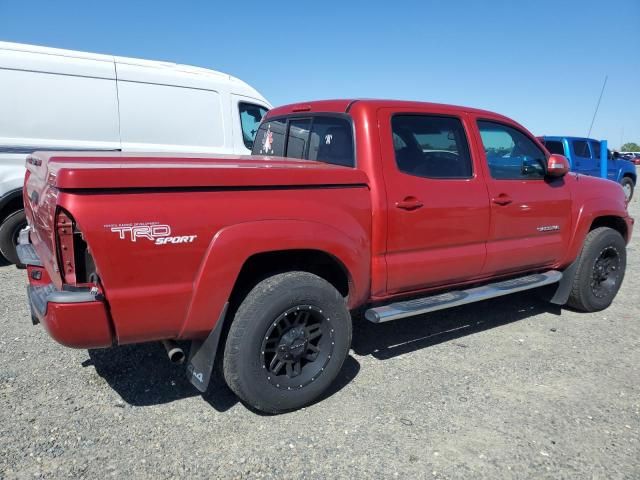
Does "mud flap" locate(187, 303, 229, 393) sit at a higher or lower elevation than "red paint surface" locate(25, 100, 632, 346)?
lower

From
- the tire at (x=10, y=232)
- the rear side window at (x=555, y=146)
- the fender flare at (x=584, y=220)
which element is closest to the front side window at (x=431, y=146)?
the fender flare at (x=584, y=220)

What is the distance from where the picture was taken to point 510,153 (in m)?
4.20

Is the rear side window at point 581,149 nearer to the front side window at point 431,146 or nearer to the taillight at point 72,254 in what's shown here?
the front side window at point 431,146

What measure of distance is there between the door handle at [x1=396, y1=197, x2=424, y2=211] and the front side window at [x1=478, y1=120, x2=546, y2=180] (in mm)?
924

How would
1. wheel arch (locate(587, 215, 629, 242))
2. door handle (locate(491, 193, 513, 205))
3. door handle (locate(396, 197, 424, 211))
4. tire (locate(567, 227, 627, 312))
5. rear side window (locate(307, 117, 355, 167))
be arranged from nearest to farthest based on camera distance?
door handle (locate(396, 197, 424, 211)) → rear side window (locate(307, 117, 355, 167)) → door handle (locate(491, 193, 513, 205)) → tire (locate(567, 227, 627, 312)) → wheel arch (locate(587, 215, 629, 242))

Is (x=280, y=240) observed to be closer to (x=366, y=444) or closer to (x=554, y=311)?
(x=366, y=444)

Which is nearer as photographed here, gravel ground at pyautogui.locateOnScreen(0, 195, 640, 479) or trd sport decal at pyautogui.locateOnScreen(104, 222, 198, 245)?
trd sport decal at pyautogui.locateOnScreen(104, 222, 198, 245)

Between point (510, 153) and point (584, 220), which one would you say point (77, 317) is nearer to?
point (510, 153)

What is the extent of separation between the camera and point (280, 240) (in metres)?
2.72

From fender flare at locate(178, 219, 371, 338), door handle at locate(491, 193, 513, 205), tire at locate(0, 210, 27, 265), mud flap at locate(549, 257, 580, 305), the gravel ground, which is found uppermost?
door handle at locate(491, 193, 513, 205)

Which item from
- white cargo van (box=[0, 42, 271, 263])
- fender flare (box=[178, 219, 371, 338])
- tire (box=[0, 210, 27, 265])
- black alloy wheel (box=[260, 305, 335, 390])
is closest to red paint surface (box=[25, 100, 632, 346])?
fender flare (box=[178, 219, 371, 338])

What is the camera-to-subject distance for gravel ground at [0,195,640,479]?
99.3 inches

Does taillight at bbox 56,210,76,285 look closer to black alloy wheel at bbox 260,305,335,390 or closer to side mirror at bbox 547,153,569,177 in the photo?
black alloy wheel at bbox 260,305,335,390

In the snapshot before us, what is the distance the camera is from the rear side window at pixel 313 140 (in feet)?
11.2
